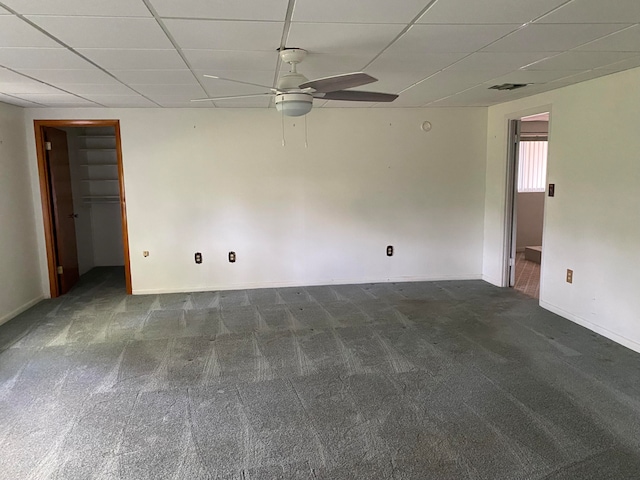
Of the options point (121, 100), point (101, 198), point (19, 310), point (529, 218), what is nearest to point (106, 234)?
point (101, 198)

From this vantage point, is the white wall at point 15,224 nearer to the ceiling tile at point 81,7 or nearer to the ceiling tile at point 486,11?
the ceiling tile at point 81,7

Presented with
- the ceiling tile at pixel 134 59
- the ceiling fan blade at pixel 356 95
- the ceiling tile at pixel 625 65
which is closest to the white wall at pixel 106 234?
the ceiling tile at pixel 134 59

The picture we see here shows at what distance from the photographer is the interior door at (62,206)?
5117mm

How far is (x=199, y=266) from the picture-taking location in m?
5.38

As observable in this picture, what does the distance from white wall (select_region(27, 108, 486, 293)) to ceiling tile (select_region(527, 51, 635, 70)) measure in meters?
2.17

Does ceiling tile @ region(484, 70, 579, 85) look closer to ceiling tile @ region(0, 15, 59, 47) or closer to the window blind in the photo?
ceiling tile @ region(0, 15, 59, 47)

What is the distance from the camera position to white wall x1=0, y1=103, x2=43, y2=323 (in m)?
4.41

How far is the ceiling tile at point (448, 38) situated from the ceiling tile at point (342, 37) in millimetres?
116

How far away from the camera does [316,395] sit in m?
2.81

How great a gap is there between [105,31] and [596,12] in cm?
261

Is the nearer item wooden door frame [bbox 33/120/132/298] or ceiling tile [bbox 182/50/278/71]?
ceiling tile [bbox 182/50/278/71]

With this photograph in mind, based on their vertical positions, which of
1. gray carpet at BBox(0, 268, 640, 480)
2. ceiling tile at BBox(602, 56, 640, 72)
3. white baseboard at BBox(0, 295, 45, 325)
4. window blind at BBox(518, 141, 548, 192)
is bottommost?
gray carpet at BBox(0, 268, 640, 480)

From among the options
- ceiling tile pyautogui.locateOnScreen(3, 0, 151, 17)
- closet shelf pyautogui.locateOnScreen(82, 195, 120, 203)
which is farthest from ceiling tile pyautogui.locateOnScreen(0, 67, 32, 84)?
closet shelf pyautogui.locateOnScreen(82, 195, 120, 203)

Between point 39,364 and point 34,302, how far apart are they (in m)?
1.94
